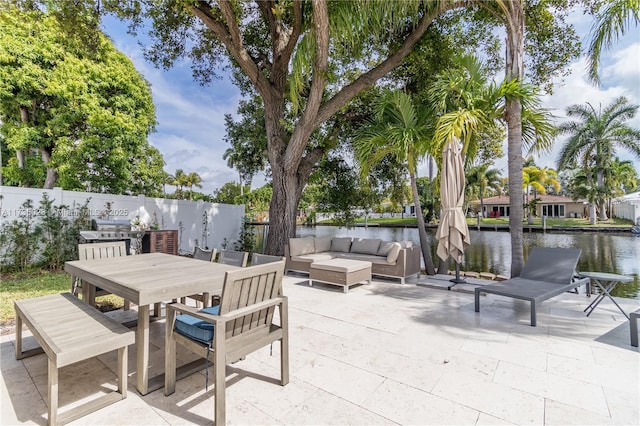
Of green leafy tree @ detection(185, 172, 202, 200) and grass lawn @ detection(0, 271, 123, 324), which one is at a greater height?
green leafy tree @ detection(185, 172, 202, 200)

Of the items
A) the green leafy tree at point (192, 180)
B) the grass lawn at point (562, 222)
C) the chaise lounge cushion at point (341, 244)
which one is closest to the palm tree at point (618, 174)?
the grass lawn at point (562, 222)

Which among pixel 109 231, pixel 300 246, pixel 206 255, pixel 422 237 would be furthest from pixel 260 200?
pixel 206 255

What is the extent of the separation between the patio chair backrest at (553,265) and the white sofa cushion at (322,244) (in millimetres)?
4022

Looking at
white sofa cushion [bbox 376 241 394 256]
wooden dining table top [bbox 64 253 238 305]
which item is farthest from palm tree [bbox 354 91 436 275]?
wooden dining table top [bbox 64 253 238 305]

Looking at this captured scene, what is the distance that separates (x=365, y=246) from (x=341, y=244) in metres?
0.67

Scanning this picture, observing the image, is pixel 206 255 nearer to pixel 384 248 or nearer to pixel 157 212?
pixel 384 248

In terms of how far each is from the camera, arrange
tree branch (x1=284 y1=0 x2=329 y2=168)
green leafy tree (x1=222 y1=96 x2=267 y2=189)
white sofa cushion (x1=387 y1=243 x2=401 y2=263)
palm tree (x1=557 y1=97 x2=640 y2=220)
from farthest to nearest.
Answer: palm tree (x1=557 y1=97 x2=640 y2=220)
green leafy tree (x1=222 y1=96 x2=267 y2=189)
white sofa cushion (x1=387 y1=243 x2=401 y2=263)
tree branch (x1=284 y1=0 x2=329 y2=168)

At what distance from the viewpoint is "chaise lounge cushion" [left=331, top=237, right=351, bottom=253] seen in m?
7.29

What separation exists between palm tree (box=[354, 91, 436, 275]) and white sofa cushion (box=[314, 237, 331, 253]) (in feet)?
6.02

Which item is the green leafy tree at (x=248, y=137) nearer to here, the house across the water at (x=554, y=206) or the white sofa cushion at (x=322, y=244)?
the white sofa cushion at (x=322, y=244)

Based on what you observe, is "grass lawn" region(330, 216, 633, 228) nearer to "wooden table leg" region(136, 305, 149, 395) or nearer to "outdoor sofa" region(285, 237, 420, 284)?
"outdoor sofa" region(285, 237, 420, 284)

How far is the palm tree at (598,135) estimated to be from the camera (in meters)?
19.6

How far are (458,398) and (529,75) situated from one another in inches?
326

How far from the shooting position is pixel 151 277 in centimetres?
270
